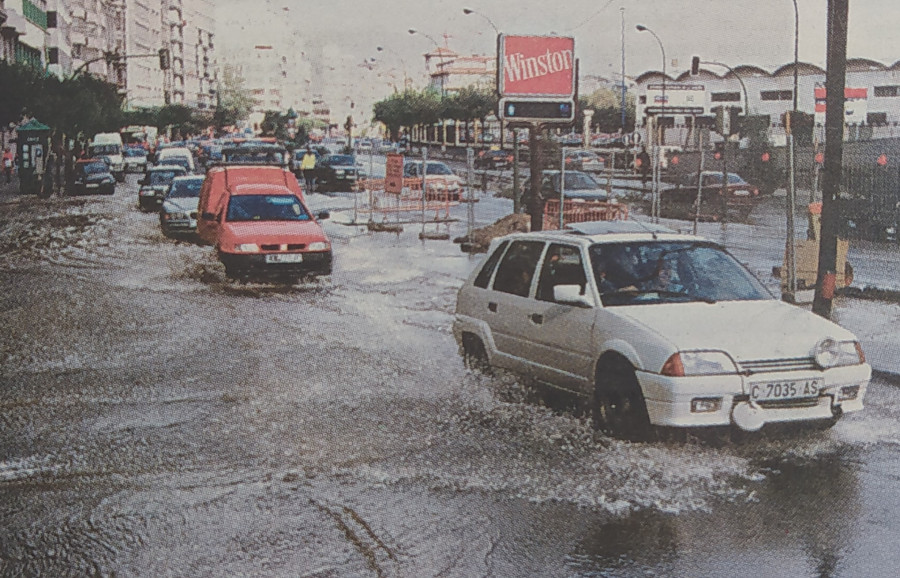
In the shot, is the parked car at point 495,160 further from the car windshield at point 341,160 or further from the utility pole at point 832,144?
the utility pole at point 832,144

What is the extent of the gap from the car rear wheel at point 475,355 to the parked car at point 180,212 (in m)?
16.9

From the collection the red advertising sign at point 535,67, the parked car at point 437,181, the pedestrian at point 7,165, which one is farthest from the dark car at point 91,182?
the red advertising sign at point 535,67

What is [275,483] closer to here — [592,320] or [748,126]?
[592,320]

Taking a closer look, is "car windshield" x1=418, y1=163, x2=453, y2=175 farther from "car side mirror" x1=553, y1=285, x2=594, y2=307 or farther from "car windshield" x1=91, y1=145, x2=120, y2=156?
"car side mirror" x1=553, y1=285, x2=594, y2=307

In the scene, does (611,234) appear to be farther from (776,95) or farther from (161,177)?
(776,95)

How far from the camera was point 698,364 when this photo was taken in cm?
723

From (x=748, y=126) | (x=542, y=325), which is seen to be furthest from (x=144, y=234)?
(x=748, y=126)

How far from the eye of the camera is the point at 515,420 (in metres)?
8.55

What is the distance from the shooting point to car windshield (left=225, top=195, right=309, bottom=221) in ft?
63.0

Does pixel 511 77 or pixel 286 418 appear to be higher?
pixel 511 77

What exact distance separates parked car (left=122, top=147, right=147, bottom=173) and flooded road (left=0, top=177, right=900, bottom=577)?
192 ft

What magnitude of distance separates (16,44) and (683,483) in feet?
239

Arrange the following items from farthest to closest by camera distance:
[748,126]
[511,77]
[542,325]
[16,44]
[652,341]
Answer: [16,44] → [748,126] → [511,77] → [542,325] → [652,341]

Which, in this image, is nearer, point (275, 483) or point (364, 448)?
point (275, 483)
